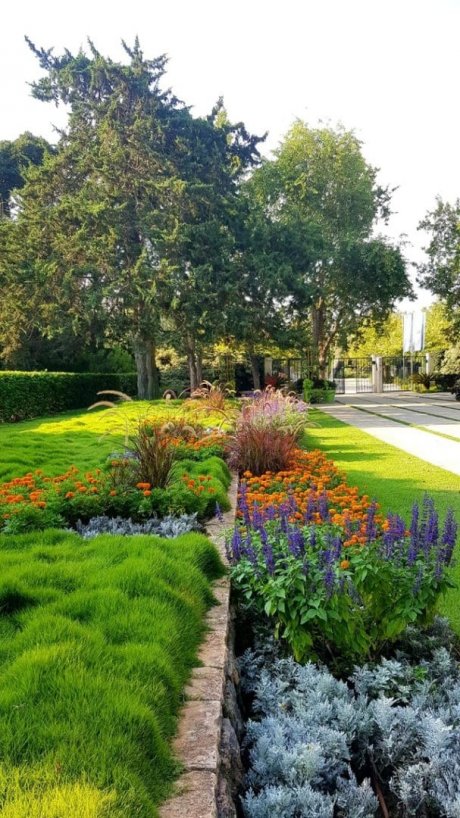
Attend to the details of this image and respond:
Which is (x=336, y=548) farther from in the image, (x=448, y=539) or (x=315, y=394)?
(x=315, y=394)

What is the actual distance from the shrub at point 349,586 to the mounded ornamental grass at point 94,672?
391mm

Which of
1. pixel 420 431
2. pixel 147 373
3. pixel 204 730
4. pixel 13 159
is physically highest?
pixel 13 159

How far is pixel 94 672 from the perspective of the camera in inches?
75.0

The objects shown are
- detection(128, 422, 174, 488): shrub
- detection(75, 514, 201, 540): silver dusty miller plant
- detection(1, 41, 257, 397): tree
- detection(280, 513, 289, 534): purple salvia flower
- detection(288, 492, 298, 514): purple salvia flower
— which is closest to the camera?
detection(280, 513, 289, 534): purple salvia flower

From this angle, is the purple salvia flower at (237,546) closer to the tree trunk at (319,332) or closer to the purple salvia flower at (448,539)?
A: the purple salvia flower at (448,539)

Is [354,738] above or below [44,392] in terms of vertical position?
below

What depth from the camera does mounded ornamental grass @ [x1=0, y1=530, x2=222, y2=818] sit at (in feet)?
4.62

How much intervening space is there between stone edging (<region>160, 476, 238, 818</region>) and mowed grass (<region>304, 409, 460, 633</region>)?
131cm

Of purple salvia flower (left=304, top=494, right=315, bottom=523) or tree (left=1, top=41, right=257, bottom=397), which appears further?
tree (left=1, top=41, right=257, bottom=397)

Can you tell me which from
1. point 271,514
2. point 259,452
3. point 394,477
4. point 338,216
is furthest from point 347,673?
point 338,216

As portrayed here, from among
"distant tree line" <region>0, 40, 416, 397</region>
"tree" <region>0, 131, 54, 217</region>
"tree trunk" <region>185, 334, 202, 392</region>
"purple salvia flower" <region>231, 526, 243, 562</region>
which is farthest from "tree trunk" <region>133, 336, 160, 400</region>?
"purple salvia flower" <region>231, 526, 243, 562</region>

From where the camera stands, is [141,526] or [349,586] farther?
[141,526]

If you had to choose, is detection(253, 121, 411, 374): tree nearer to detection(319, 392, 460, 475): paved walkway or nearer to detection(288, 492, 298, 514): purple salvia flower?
detection(319, 392, 460, 475): paved walkway

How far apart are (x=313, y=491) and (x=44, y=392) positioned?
15.1 m
